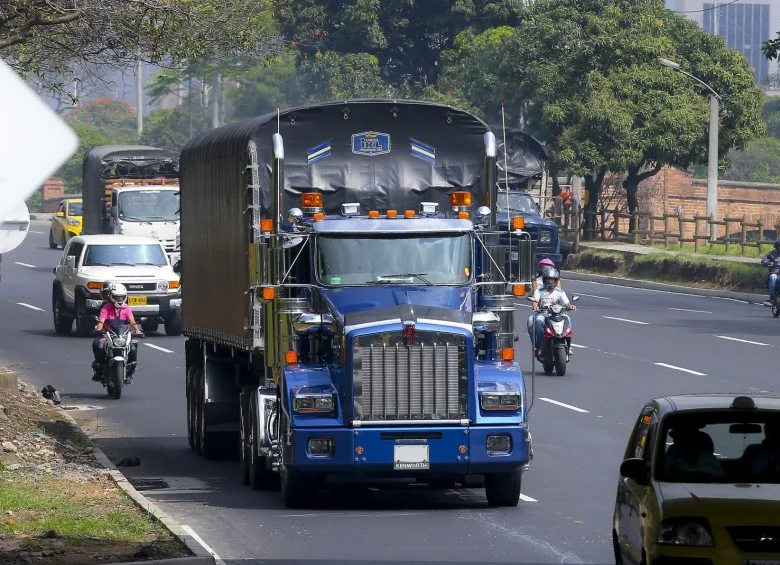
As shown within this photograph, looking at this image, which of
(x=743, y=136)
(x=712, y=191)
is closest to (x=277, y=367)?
(x=712, y=191)

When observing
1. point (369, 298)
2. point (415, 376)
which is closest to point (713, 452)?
point (415, 376)

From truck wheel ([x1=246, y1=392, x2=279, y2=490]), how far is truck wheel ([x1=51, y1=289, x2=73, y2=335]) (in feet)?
59.7

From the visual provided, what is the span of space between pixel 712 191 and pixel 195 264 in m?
32.5

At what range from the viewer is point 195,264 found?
18.9m

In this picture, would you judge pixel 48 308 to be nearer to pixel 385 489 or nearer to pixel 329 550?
pixel 385 489

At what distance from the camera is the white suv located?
3222 cm

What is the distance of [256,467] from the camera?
1528cm

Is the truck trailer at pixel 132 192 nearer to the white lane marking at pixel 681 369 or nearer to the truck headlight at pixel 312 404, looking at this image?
the white lane marking at pixel 681 369

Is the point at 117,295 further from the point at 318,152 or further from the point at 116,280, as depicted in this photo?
the point at 116,280

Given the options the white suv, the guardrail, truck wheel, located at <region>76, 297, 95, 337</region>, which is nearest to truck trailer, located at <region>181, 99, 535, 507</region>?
the white suv

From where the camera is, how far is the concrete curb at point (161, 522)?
1068 cm

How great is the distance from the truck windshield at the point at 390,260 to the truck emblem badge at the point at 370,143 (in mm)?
1499

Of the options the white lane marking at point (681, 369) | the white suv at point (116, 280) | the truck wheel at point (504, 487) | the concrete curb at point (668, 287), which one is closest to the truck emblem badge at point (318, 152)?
the truck wheel at point (504, 487)

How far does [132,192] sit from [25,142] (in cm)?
3674
